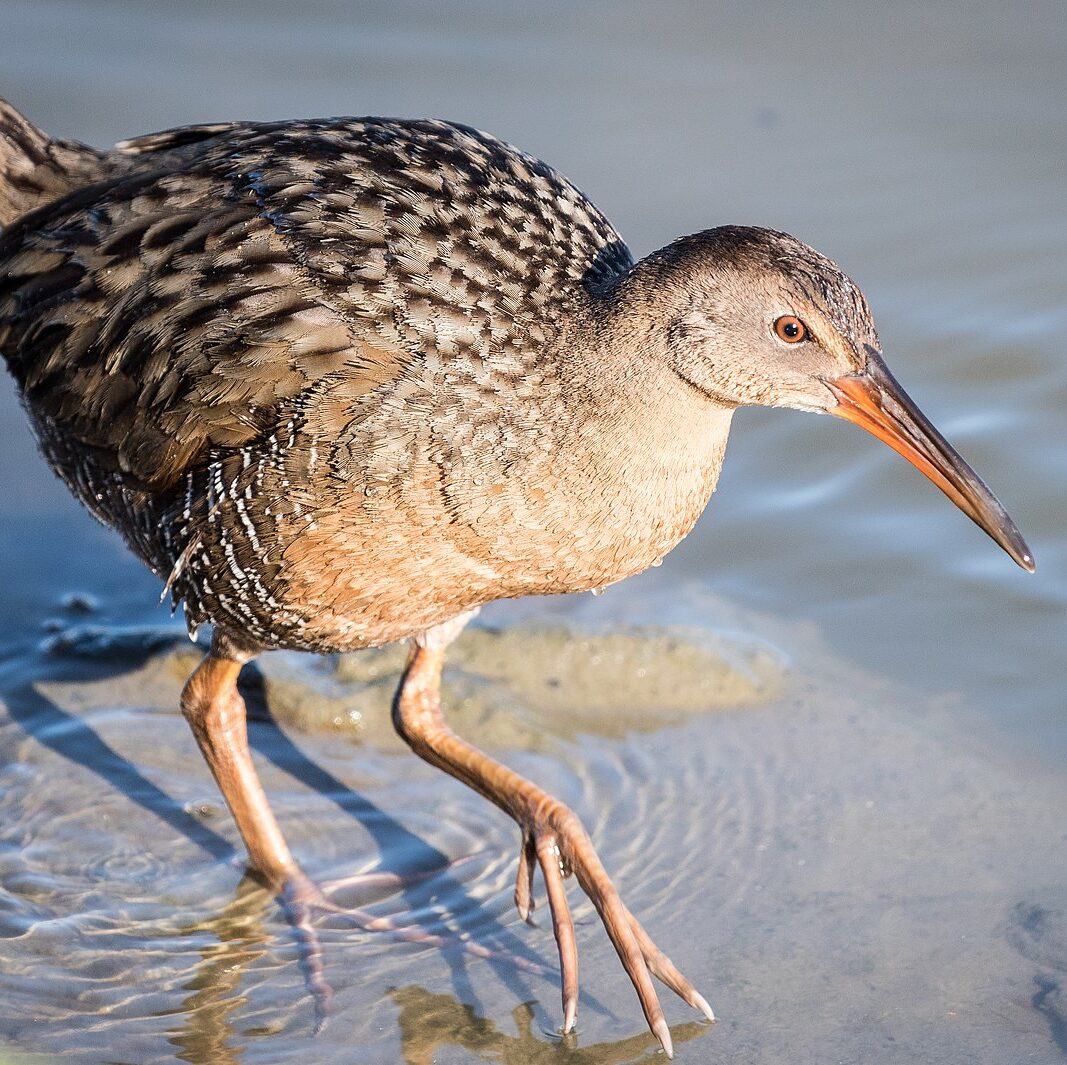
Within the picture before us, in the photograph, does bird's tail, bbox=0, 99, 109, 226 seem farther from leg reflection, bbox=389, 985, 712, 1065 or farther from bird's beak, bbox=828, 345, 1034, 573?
leg reflection, bbox=389, 985, 712, 1065

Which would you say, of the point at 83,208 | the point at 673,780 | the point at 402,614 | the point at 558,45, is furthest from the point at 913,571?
the point at 558,45

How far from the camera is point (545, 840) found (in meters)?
4.81

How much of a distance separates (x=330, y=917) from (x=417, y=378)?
163cm

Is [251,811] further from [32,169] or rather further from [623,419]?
[32,169]

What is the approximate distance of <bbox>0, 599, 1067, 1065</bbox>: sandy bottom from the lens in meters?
4.47

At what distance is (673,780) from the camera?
540cm

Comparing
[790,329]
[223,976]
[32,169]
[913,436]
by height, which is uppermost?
[32,169]

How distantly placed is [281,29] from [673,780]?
200 inches

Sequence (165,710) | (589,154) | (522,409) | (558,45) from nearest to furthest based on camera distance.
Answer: (522,409) < (165,710) < (589,154) < (558,45)

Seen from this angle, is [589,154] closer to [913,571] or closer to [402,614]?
[913,571]

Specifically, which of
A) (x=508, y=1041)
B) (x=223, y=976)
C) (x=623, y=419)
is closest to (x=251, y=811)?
(x=223, y=976)

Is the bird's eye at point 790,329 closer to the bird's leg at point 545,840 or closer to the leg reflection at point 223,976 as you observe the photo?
the bird's leg at point 545,840

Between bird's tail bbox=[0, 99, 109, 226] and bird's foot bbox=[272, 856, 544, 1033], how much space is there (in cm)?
204

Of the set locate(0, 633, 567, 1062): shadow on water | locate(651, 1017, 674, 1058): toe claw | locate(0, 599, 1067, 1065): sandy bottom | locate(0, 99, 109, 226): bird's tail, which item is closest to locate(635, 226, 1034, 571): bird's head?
locate(0, 599, 1067, 1065): sandy bottom
